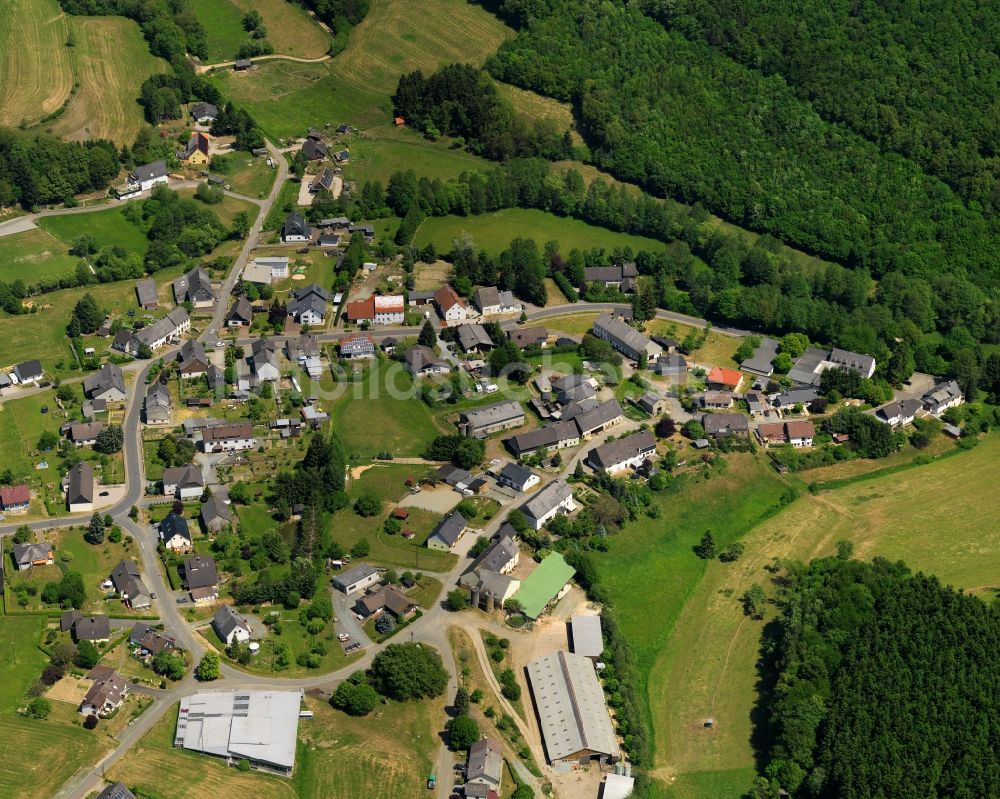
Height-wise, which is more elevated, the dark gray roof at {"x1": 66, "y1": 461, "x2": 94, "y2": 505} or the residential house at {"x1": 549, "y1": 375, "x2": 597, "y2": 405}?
the residential house at {"x1": 549, "y1": 375, "x2": 597, "y2": 405}

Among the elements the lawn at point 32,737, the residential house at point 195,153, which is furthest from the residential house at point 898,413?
the residential house at point 195,153

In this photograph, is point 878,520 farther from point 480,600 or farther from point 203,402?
point 203,402

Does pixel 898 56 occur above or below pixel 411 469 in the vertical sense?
above

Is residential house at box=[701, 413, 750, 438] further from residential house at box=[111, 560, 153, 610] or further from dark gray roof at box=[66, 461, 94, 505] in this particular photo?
dark gray roof at box=[66, 461, 94, 505]

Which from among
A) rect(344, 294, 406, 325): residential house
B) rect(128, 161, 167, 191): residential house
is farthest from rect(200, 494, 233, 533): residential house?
rect(128, 161, 167, 191): residential house

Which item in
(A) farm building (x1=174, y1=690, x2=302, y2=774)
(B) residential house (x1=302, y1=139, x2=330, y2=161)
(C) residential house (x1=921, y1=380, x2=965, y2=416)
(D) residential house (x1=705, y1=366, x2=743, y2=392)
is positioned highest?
(B) residential house (x1=302, y1=139, x2=330, y2=161)

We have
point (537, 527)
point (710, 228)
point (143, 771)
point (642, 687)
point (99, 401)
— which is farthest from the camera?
point (710, 228)

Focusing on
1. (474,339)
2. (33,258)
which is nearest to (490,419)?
(474,339)

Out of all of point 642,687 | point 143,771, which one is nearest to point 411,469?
point 642,687
